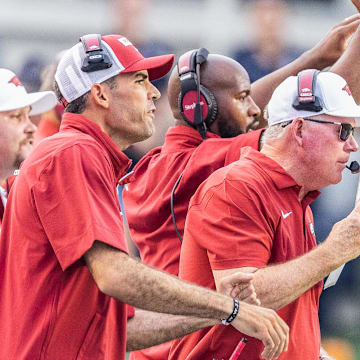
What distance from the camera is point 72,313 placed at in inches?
95.7

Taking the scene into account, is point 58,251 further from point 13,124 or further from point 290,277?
point 13,124

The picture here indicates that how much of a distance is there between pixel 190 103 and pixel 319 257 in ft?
3.77

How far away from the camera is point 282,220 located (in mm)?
2967

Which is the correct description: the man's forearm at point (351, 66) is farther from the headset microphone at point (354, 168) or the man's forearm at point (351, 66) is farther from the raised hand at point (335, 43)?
the headset microphone at point (354, 168)

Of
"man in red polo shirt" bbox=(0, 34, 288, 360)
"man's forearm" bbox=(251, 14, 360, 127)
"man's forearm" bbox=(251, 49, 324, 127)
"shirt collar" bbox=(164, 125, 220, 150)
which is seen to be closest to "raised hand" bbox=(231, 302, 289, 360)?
"man in red polo shirt" bbox=(0, 34, 288, 360)

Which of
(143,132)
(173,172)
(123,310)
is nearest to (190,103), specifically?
(173,172)

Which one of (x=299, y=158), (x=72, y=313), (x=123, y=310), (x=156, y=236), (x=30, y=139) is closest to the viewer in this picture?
(x=72, y=313)

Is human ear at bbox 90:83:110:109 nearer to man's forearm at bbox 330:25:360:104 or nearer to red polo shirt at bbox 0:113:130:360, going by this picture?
red polo shirt at bbox 0:113:130:360

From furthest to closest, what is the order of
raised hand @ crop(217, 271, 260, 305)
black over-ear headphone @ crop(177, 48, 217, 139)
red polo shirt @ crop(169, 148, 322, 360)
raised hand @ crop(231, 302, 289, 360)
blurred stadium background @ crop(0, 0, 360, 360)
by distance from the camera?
blurred stadium background @ crop(0, 0, 360, 360) < black over-ear headphone @ crop(177, 48, 217, 139) < red polo shirt @ crop(169, 148, 322, 360) < raised hand @ crop(217, 271, 260, 305) < raised hand @ crop(231, 302, 289, 360)

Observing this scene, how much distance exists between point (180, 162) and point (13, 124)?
0.77 meters

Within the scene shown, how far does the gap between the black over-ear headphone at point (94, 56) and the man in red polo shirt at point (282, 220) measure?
0.54 metres

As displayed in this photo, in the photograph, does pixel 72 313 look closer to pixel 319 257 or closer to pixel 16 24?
pixel 319 257

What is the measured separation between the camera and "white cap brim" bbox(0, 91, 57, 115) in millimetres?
3863

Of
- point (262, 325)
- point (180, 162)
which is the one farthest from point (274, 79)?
point (262, 325)
